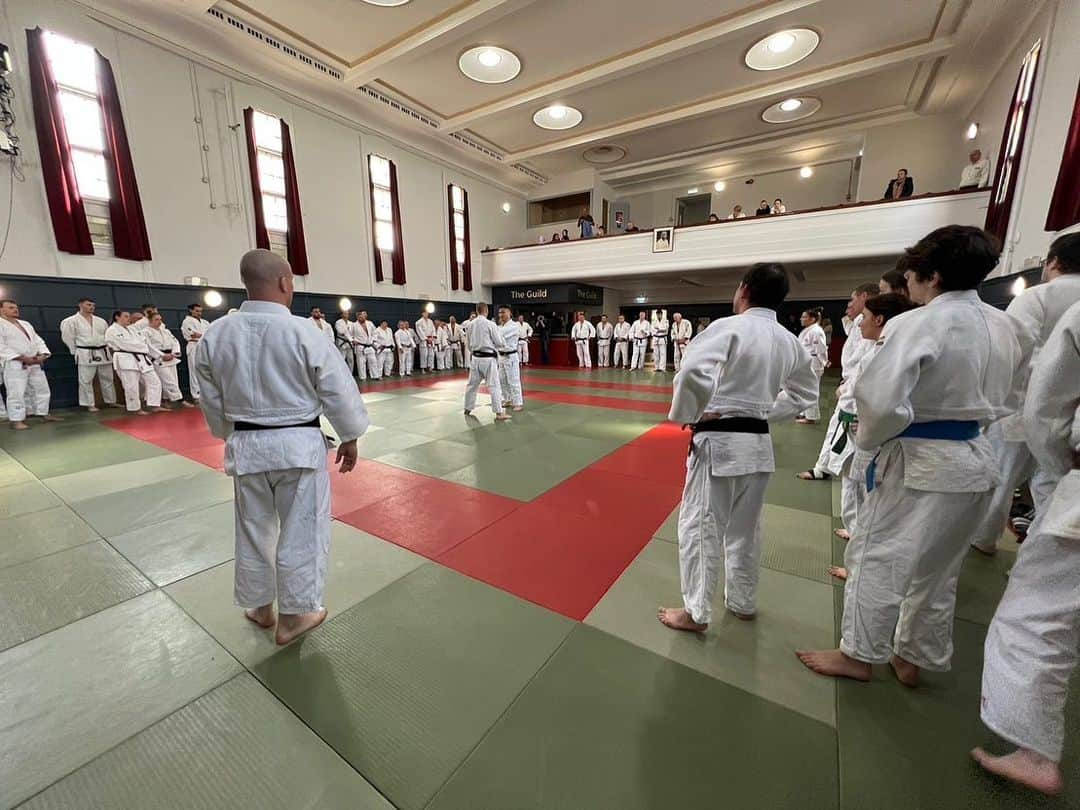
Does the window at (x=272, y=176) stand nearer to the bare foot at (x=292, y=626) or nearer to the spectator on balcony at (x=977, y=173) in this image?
the bare foot at (x=292, y=626)

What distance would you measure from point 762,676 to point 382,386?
9.01 metres

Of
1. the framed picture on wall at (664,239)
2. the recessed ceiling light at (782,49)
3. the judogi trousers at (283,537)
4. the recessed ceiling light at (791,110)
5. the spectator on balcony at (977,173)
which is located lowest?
the judogi trousers at (283,537)

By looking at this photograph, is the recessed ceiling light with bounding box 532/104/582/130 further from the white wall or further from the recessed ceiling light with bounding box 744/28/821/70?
the recessed ceiling light with bounding box 744/28/821/70

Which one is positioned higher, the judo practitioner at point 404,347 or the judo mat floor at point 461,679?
the judo practitioner at point 404,347

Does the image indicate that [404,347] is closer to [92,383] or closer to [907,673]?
[92,383]

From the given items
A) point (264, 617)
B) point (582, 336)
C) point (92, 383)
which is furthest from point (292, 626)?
point (582, 336)

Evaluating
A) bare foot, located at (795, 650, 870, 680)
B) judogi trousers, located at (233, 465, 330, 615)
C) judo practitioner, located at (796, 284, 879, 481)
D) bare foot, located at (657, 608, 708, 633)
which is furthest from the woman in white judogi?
judo practitioner, located at (796, 284, 879, 481)

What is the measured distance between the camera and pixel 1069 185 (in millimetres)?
4398

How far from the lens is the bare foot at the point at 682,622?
1824mm

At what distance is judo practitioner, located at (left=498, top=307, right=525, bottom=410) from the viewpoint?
572 cm

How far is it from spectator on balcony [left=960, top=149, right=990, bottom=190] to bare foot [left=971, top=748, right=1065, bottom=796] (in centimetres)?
1056

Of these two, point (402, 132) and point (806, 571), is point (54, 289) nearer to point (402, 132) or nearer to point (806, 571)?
point (402, 132)

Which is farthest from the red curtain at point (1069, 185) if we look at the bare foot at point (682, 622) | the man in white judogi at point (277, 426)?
the man in white judogi at point (277, 426)

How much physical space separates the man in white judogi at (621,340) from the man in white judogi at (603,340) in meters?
0.23
